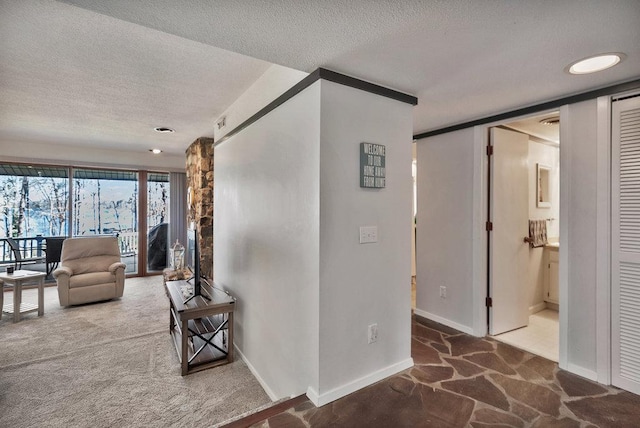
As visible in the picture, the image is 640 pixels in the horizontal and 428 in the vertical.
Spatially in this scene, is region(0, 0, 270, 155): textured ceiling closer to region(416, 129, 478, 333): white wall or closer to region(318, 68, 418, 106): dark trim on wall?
region(318, 68, 418, 106): dark trim on wall

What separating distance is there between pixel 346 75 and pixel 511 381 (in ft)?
8.21

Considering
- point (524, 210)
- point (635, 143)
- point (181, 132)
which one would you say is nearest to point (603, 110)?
point (635, 143)

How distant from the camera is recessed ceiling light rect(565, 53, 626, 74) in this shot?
1788 mm

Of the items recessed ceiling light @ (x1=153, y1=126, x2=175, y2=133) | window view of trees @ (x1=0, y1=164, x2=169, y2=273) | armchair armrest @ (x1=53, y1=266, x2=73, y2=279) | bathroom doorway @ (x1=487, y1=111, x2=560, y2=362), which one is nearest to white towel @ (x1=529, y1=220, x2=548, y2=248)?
bathroom doorway @ (x1=487, y1=111, x2=560, y2=362)

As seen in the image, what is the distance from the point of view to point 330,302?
198cm

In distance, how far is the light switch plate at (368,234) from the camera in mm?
2137

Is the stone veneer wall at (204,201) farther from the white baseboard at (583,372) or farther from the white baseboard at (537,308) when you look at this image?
the white baseboard at (537,308)

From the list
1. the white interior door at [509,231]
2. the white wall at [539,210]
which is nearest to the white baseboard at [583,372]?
the white interior door at [509,231]

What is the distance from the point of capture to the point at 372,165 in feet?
7.08

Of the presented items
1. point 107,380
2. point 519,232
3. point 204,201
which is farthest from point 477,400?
point 204,201

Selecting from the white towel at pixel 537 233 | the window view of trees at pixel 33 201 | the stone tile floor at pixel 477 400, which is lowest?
the stone tile floor at pixel 477 400

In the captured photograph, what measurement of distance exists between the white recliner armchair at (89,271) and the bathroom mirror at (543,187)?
6076 mm

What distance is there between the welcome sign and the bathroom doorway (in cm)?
153

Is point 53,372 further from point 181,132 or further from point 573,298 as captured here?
point 573,298
